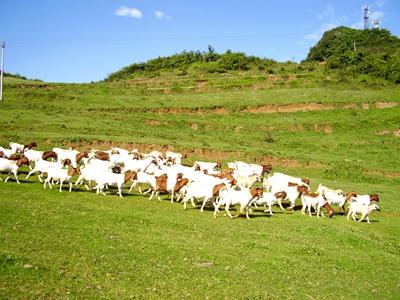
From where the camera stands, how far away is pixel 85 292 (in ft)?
36.4

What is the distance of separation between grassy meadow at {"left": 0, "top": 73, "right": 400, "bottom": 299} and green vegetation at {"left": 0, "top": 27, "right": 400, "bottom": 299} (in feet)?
0.23

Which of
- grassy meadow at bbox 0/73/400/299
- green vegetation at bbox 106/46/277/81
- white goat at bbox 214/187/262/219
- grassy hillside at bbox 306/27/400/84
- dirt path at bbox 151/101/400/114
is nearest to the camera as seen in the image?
grassy meadow at bbox 0/73/400/299

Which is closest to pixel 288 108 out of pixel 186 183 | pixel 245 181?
pixel 245 181

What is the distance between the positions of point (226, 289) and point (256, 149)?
105 ft

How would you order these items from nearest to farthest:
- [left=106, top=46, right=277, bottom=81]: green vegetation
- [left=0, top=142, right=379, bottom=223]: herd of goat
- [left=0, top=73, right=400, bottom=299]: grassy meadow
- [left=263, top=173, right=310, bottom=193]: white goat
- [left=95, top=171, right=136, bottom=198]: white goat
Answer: [left=0, top=73, right=400, bottom=299]: grassy meadow, [left=0, top=142, right=379, bottom=223]: herd of goat, [left=95, top=171, right=136, bottom=198]: white goat, [left=263, top=173, right=310, bottom=193]: white goat, [left=106, top=46, right=277, bottom=81]: green vegetation

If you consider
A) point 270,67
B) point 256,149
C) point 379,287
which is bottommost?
point 379,287

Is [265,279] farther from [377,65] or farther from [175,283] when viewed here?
[377,65]

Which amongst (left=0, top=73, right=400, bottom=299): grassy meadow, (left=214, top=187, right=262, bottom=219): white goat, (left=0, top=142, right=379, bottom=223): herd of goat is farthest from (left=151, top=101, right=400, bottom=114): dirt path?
(left=214, top=187, right=262, bottom=219): white goat

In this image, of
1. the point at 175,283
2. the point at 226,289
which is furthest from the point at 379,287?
the point at 175,283

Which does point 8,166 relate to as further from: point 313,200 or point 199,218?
point 313,200

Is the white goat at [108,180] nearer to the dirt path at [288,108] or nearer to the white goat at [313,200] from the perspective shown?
the white goat at [313,200]

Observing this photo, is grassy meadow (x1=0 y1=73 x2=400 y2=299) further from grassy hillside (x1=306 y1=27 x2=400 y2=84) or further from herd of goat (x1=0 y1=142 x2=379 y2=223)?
grassy hillside (x1=306 y1=27 x2=400 y2=84)

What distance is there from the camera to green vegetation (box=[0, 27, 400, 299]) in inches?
500

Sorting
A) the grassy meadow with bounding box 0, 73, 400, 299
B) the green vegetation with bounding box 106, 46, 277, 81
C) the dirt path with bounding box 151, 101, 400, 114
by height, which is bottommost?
the grassy meadow with bounding box 0, 73, 400, 299
